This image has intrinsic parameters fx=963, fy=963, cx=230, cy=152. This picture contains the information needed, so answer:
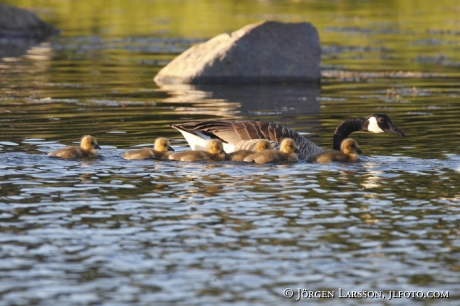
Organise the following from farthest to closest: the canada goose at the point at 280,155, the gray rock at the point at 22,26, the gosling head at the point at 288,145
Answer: the gray rock at the point at 22,26 → the gosling head at the point at 288,145 → the canada goose at the point at 280,155

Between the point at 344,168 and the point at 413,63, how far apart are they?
1858cm

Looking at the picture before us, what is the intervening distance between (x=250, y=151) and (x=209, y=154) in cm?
62

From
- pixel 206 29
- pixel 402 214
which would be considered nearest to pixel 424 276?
pixel 402 214

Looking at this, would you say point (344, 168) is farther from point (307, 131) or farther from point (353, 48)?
point (353, 48)

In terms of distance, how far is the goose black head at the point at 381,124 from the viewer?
1602 cm

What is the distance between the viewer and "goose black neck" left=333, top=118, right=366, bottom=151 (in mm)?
15820

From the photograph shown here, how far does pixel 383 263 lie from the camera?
9.11 m

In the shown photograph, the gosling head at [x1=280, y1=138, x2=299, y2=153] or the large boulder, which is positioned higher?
the large boulder

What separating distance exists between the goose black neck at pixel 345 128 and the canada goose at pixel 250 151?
1495 millimetres

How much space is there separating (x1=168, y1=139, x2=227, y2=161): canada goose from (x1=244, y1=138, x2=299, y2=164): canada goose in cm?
41

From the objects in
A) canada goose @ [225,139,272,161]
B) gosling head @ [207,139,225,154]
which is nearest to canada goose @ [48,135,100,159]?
gosling head @ [207,139,225,154]

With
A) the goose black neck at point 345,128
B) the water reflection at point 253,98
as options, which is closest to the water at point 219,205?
the water reflection at point 253,98

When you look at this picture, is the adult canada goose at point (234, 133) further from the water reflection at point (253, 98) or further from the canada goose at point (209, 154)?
the water reflection at point (253, 98)

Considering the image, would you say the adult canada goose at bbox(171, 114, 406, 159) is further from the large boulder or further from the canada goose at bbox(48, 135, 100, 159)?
the large boulder
